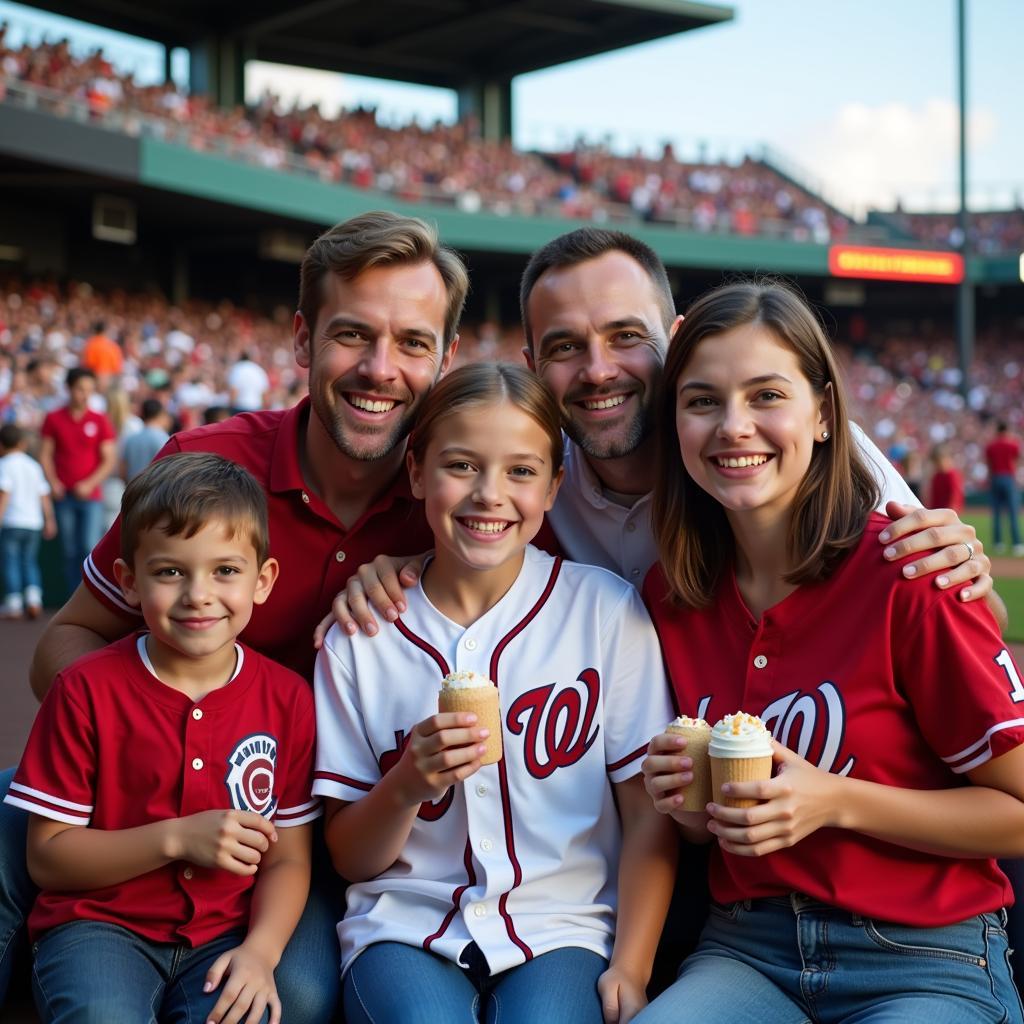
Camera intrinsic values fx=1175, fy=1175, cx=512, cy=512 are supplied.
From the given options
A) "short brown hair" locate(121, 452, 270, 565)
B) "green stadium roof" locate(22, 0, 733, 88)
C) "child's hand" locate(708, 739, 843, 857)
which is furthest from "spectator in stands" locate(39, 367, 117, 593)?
"green stadium roof" locate(22, 0, 733, 88)

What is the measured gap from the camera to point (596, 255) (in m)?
3.68

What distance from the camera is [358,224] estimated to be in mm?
3551

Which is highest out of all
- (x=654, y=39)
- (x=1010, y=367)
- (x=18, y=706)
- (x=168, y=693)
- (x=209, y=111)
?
(x=654, y=39)

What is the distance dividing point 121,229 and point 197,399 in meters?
12.0

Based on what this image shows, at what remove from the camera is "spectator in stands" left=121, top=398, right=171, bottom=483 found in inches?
434

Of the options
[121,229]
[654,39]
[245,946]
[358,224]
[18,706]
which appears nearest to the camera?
[245,946]

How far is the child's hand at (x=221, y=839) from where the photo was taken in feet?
8.42

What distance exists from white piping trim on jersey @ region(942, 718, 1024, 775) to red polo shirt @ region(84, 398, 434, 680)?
162 centimetres

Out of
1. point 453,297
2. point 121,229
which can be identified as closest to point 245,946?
point 453,297

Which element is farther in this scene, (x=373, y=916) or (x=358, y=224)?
(x=358, y=224)

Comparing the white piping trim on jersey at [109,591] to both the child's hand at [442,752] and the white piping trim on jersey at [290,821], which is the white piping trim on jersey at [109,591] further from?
the child's hand at [442,752]

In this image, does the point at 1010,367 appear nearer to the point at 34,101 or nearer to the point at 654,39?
the point at 654,39

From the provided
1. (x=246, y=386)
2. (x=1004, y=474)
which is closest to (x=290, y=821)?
(x=246, y=386)

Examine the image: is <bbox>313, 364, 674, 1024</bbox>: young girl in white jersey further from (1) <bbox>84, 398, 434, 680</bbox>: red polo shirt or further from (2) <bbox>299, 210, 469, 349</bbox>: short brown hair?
(2) <bbox>299, 210, 469, 349</bbox>: short brown hair
